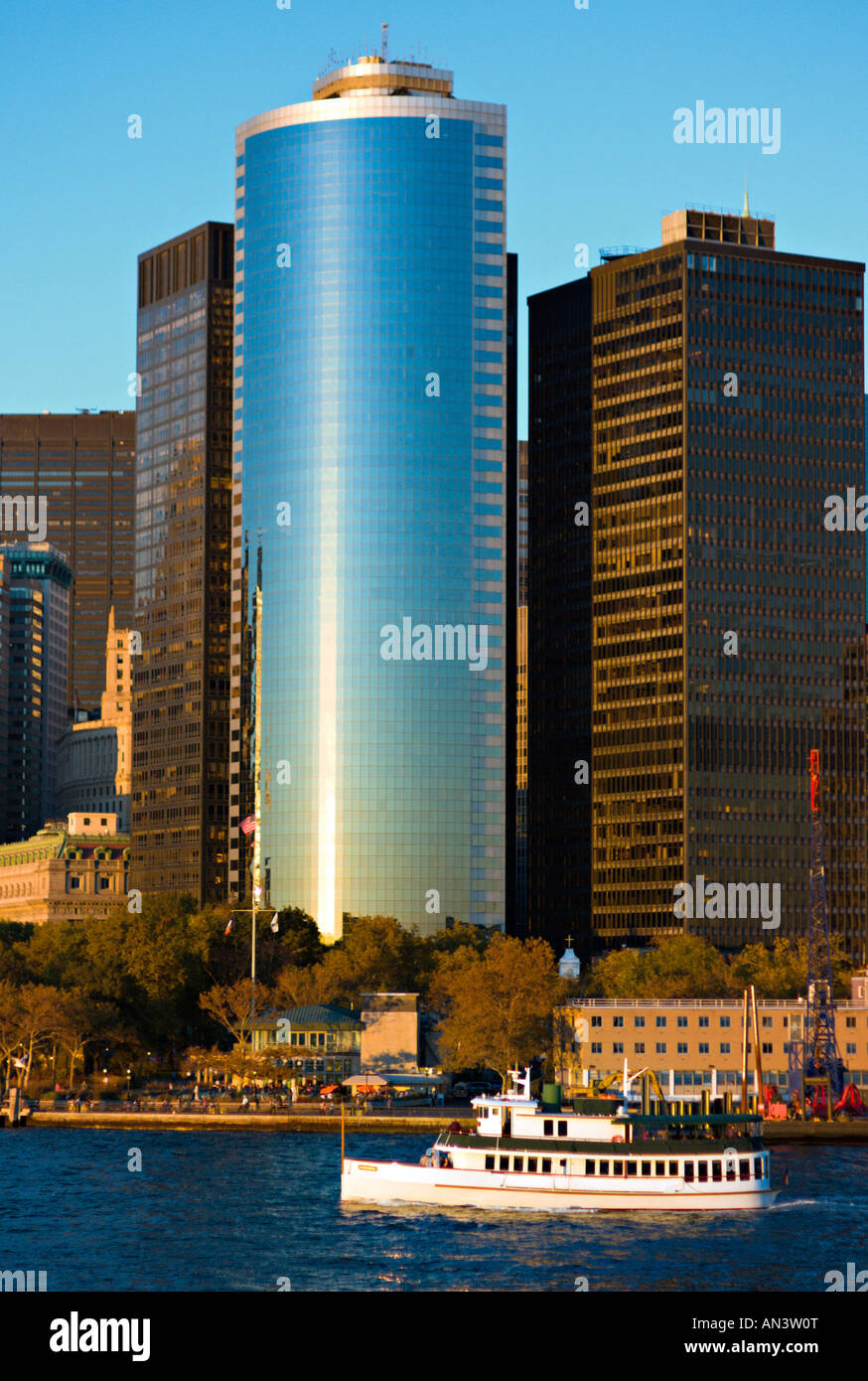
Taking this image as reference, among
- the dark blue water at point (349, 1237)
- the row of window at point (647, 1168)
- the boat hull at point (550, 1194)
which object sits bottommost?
the dark blue water at point (349, 1237)

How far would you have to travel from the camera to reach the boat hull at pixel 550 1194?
408 feet

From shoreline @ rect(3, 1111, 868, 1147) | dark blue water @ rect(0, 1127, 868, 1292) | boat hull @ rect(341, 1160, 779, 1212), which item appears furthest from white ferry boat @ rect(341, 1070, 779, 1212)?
shoreline @ rect(3, 1111, 868, 1147)

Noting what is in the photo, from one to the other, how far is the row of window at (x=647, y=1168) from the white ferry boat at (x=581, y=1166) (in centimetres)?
6

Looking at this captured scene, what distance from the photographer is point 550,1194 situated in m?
125

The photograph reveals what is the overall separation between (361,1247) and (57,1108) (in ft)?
298

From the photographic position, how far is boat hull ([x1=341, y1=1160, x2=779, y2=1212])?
408 ft

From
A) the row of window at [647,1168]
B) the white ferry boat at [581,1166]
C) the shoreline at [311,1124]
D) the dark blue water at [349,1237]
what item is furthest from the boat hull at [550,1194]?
the shoreline at [311,1124]

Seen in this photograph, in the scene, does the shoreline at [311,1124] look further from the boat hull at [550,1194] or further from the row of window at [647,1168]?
the row of window at [647,1168]

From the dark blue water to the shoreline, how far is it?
27.3m

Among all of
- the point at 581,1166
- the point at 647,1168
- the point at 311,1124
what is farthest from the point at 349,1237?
the point at 311,1124

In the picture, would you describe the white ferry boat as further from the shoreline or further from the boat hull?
the shoreline

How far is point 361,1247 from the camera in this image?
10931cm
